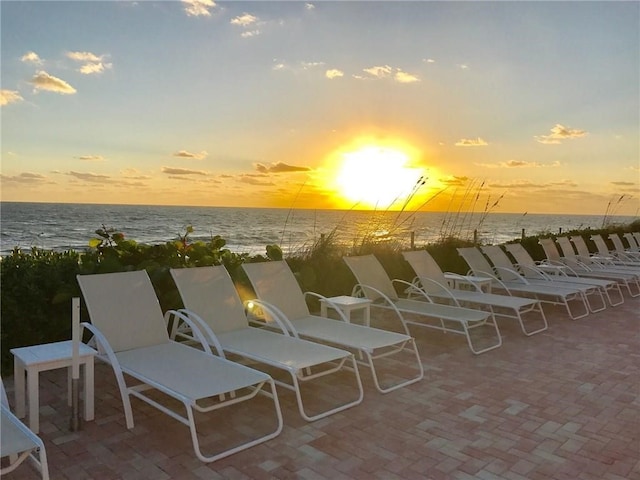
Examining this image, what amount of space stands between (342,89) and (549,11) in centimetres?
390

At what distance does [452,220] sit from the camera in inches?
390

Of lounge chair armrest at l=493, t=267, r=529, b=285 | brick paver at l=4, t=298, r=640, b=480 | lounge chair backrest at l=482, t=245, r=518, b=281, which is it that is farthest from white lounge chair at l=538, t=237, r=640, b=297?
brick paver at l=4, t=298, r=640, b=480

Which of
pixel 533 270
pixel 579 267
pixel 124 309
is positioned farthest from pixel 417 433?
pixel 579 267

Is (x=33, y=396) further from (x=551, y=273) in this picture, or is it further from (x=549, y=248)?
(x=549, y=248)

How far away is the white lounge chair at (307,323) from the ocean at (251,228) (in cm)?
238

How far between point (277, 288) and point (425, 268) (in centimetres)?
247

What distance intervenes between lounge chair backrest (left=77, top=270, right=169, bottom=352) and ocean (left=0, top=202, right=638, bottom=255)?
3.50 metres

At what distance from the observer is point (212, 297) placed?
173 inches

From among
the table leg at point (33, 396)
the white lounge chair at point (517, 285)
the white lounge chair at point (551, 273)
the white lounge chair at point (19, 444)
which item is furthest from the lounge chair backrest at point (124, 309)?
the white lounge chair at point (551, 273)

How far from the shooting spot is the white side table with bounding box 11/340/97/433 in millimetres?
3057

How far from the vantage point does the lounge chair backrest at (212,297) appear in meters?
4.27

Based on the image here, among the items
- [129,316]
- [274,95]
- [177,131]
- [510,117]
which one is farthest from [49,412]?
[177,131]

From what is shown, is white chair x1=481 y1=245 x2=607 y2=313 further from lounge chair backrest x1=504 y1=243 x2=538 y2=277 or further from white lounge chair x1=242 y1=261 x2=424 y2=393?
white lounge chair x1=242 y1=261 x2=424 y2=393

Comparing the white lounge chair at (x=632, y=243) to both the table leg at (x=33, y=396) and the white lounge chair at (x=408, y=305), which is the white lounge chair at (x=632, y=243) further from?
the table leg at (x=33, y=396)
